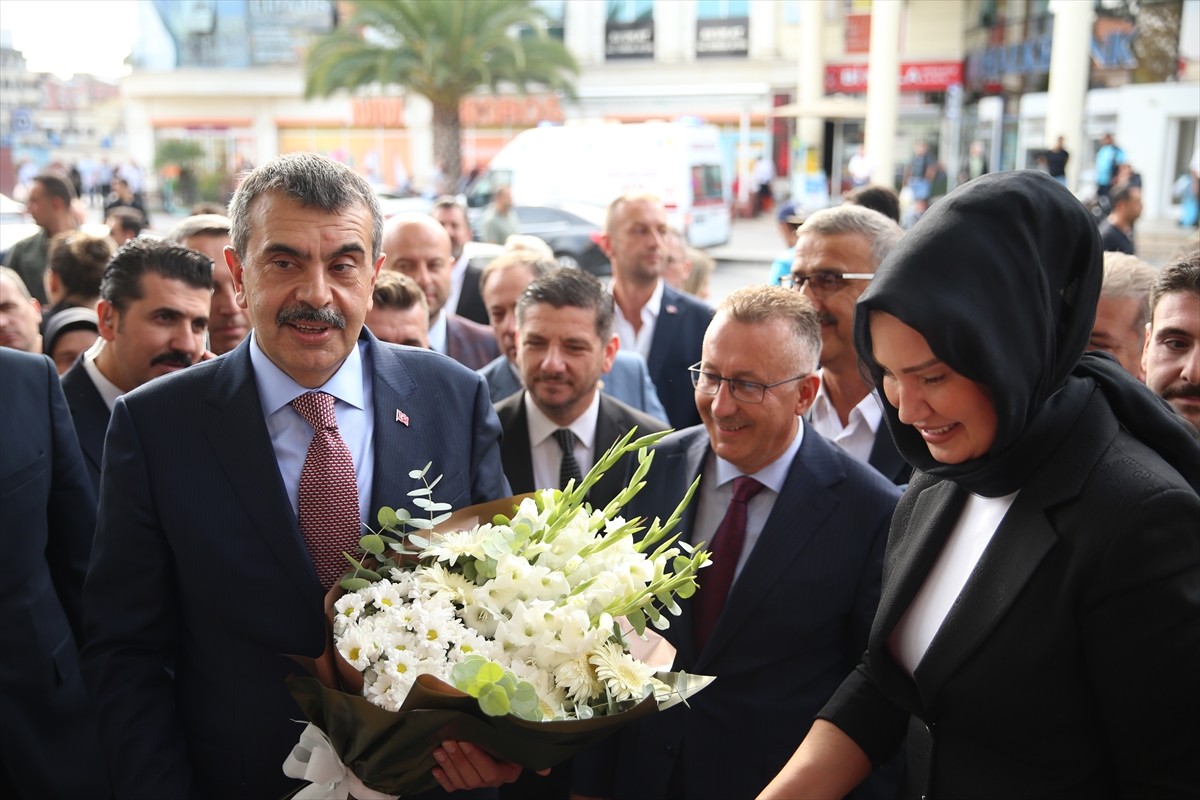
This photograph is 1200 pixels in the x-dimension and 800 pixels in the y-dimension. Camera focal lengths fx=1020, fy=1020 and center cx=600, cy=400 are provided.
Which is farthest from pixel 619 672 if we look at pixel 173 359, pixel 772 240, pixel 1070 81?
pixel 772 240

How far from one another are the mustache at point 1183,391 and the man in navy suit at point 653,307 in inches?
85.7

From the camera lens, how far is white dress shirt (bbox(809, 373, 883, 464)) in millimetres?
3531

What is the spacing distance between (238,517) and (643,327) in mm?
3603

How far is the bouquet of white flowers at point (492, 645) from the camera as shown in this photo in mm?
1788

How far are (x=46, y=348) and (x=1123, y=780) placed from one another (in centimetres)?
429

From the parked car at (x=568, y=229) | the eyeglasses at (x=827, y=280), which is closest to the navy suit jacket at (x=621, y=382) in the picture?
the eyeglasses at (x=827, y=280)

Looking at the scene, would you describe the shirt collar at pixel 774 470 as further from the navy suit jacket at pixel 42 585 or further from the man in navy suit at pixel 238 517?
the navy suit jacket at pixel 42 585

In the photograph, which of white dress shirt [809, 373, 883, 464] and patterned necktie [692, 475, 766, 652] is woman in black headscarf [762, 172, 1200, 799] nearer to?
patterned necktie [692, 475, 766, 652]

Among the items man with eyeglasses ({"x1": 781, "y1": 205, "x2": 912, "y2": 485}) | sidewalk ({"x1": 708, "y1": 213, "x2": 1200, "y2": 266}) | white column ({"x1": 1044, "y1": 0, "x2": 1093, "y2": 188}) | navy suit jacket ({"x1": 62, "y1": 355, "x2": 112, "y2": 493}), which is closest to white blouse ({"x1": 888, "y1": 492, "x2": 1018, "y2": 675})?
man with eyeglasses ({"x1": 781, "y1": 205, "x2": 912, "y2": 485})

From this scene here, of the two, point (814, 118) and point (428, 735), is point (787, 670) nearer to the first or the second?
point (428, 735)

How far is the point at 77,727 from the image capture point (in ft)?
9.69

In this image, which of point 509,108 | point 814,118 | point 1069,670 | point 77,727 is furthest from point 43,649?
point 509,108

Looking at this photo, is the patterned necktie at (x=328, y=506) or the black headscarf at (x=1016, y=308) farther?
the patterned necktie at (x=328, y=506)

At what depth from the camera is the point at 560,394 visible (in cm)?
360
